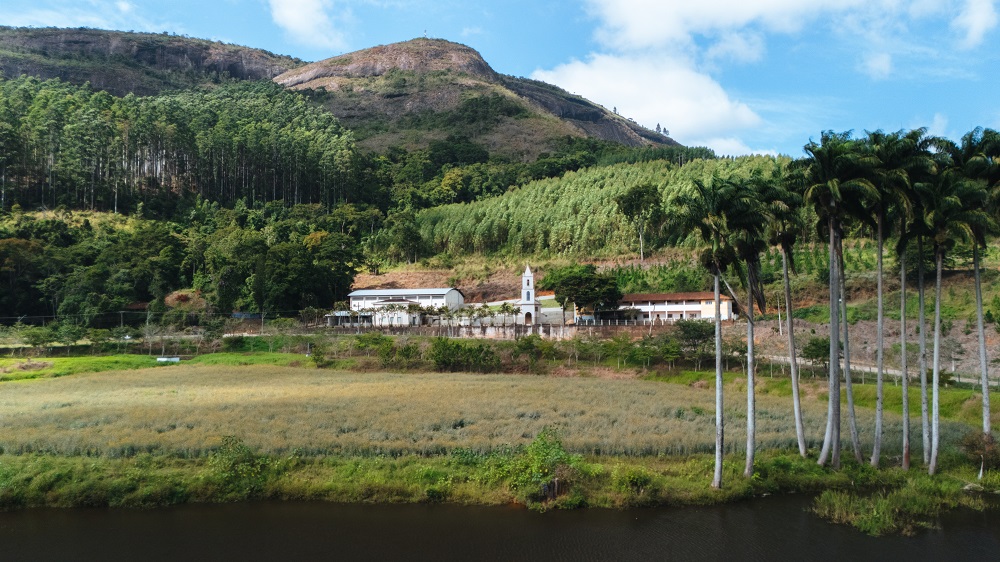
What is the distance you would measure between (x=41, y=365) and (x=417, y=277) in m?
50.1

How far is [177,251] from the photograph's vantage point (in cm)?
8219

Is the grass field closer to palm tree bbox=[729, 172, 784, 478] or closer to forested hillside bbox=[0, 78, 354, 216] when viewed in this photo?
palm tree bbox=[729, 172, 784, 478]

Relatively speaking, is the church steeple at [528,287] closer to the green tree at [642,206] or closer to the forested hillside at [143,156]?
the green tree at [642,206]

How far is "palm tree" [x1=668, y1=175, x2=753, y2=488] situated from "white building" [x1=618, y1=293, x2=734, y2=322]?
50793 mm

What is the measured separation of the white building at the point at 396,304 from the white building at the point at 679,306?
23.2 meters

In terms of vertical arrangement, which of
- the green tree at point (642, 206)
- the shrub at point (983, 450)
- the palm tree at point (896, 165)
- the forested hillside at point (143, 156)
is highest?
the forested hillside at point (143, 156)

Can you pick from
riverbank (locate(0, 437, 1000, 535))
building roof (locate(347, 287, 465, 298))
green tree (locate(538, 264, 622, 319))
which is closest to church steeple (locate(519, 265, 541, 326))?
green tree (locate(538, 264, 622, 319))

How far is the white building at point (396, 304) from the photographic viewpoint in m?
78.2

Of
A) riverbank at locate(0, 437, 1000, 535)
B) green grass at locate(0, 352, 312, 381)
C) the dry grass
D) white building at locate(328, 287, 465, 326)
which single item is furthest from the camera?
white building at locate(328, 287, 465, 326)

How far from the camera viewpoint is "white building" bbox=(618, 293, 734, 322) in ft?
237

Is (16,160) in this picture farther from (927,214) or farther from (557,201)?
(927,214)

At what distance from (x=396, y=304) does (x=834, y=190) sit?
6227cm

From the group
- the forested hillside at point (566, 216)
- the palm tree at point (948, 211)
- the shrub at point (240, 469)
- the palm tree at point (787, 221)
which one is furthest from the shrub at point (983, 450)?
the forested hillside at point (566, 216)

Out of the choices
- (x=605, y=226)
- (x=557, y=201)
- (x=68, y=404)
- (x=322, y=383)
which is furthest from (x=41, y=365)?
(x=557, y=201)
